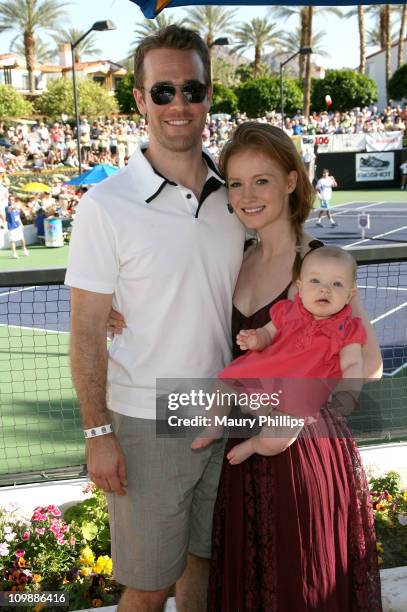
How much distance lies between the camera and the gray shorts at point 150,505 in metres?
2.60

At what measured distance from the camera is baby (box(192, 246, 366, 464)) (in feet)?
Answer: 7.64

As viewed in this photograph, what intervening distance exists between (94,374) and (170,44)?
1171 millimetres

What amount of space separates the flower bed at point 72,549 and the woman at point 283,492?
1067 mm

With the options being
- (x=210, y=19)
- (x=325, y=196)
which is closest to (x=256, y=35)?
(x=210, y=19)

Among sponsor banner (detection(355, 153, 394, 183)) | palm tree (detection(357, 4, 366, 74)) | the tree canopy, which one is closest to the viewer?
sponsor banner (detection(355, 153, 394, 183))

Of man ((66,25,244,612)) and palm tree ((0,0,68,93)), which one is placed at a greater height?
palm tree ((0,0,68,93))

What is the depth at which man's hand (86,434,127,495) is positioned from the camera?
2.53m

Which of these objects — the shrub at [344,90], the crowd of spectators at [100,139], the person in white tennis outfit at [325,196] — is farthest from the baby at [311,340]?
the shrub at [344,90]

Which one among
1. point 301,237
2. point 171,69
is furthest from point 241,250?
point 171,69

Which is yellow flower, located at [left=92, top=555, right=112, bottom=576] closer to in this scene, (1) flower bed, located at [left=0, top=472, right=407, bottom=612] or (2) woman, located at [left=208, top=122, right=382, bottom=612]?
(1) flower bed, located at [left=0, top=472, right=407, bottom=612]

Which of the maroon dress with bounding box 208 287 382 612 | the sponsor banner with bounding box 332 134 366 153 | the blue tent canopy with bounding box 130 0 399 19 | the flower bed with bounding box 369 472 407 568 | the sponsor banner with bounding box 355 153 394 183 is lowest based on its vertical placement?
the flower bed with bounding box 369 472 407 568

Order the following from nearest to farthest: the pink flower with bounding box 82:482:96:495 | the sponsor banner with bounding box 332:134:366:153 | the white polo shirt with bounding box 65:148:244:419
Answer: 1. the white polo shirt with bounding box 65:148:244:419
2. the pink flower with bounding box 82:482:96:495
3. the sponsor banner with bounding box 332:134:366:153

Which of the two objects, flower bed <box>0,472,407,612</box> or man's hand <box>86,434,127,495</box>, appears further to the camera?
flower bed <box>0,472,407,612</box>

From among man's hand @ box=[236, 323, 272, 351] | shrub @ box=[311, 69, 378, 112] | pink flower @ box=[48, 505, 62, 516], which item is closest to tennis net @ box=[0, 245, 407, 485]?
pink flower @ box=[48, 505, 62, 516]
